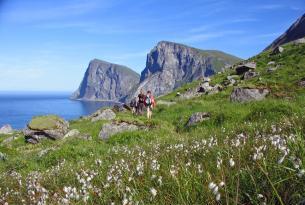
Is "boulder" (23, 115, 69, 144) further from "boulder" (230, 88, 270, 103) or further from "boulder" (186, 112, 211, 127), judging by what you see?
"boulder" (230, 88, 270, 103)

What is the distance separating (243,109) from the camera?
2136 centimetres

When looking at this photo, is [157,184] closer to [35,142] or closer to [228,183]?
[228,183]

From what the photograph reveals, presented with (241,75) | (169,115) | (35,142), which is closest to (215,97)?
(169,115)

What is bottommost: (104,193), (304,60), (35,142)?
(35,142)

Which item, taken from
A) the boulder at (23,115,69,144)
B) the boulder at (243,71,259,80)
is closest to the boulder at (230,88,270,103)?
the boulder at (23,115,69,144)

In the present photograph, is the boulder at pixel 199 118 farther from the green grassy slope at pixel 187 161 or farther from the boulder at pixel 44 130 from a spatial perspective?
the boulder at pixel 44 130

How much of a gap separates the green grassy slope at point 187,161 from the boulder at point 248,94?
78 centimetres

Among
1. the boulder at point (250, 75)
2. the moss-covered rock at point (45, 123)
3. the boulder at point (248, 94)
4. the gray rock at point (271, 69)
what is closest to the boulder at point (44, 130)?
the moss-covered rock at point (45, 123)

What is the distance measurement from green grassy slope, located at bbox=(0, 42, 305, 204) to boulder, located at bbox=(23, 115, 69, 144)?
2.87 ft

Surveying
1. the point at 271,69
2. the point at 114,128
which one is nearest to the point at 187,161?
the point at 114,128

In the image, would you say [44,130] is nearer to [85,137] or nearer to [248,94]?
[85,137]

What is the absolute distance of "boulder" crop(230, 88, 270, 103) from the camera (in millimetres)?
27995

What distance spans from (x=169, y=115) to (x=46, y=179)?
20924mm

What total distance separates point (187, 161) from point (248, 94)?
21.6 m
